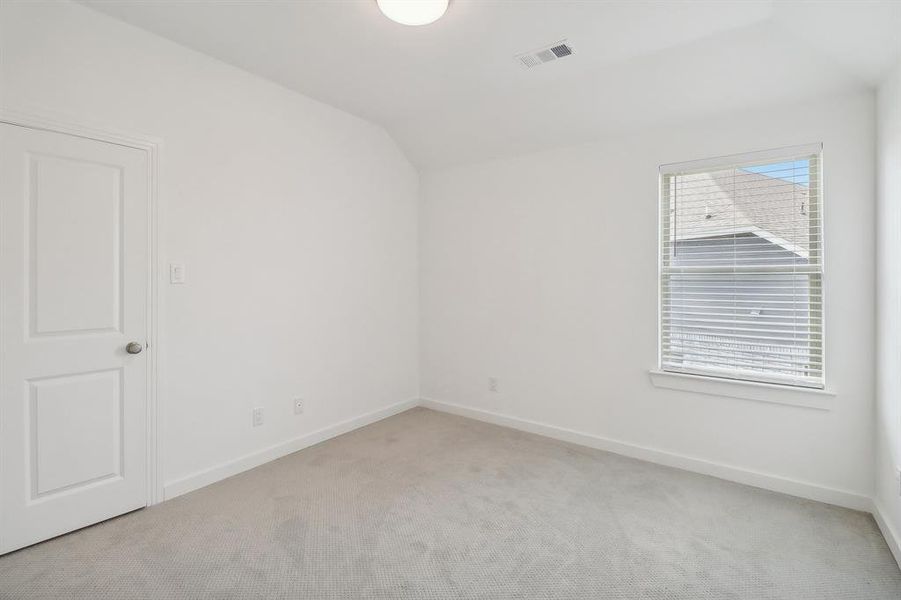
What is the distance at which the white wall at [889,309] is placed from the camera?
212 cm

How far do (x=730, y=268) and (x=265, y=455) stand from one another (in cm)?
343

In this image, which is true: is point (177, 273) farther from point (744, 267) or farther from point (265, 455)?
point (744, 267)

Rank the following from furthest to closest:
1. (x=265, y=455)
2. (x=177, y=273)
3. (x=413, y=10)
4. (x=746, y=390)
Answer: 1. (x=265, y=455)
2. (x=746, y=390)
3. (x=177, y=273)
4. (x=413, y=10)

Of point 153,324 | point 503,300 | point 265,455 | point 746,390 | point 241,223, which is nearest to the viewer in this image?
point 153,324

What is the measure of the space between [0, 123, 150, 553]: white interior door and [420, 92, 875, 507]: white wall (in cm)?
253

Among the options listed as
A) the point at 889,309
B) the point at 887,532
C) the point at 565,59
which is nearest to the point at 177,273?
the point at 565,59

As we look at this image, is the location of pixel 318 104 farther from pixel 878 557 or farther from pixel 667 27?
pixel 878 557

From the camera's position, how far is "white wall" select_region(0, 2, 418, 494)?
92.5 inches

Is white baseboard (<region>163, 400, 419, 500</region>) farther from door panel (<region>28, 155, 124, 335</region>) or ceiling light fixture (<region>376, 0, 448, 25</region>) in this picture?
ceiling light fixture (<region>376, 0, 448, 25</region>)

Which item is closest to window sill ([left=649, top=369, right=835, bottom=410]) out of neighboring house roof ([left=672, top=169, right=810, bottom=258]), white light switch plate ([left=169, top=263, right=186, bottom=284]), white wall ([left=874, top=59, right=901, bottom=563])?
white wall ([left=874, top=59, right=901, bottom=563])

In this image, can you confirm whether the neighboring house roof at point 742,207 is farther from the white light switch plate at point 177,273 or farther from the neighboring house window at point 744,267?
the white light switch plate at point 177,273

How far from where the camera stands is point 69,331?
230 cm

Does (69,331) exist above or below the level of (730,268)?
below

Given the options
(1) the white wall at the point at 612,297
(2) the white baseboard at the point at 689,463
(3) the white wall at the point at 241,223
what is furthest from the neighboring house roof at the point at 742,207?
(3) the white wall at the point at 241,223
